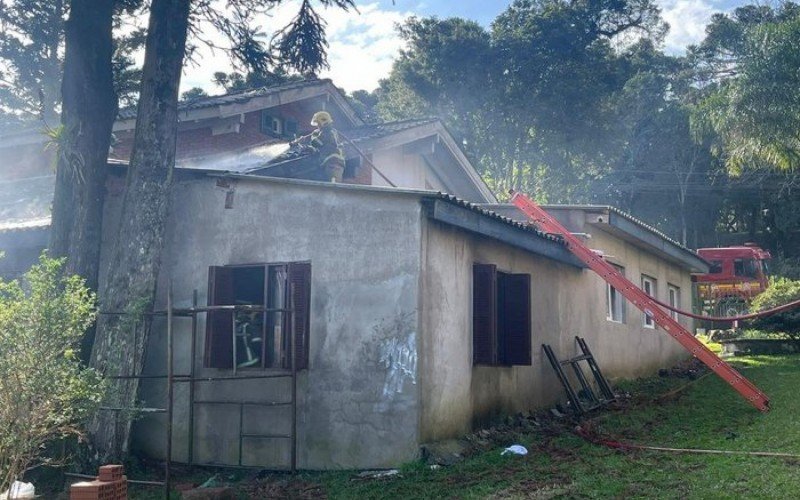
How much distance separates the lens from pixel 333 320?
32.2 feet

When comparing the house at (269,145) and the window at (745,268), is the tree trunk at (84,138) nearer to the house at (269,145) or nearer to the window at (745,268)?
the house at (269,145)

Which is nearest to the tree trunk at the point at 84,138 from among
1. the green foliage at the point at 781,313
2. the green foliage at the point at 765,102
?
the green foliage at the point at 781,313

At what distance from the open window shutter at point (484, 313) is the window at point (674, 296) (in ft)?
35.4

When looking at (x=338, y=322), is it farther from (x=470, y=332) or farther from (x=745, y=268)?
(x=745, y=268)

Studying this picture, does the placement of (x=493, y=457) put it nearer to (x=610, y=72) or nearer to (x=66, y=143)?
(x=66, y=143)

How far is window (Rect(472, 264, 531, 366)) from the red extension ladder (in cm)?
154

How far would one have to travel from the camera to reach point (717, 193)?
40.0 m

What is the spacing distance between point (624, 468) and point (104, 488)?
205 inches

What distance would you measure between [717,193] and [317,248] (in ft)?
113

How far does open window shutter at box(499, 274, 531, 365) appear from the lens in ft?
37.9

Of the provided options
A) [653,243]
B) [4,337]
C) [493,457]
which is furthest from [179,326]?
[653,243]

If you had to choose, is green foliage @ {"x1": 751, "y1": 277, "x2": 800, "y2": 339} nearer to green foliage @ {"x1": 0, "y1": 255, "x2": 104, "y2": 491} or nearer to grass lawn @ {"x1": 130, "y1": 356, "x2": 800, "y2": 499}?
grass lawn @ {"x1": 130, "y1": 356, "x2": 800, "y2": 499}

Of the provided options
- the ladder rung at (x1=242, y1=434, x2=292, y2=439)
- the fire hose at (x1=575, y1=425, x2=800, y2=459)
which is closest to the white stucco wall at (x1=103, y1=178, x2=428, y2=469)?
the ladder rung at (x1=242, y1=434, x2=292, y2=439)

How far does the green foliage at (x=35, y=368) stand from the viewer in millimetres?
7188
